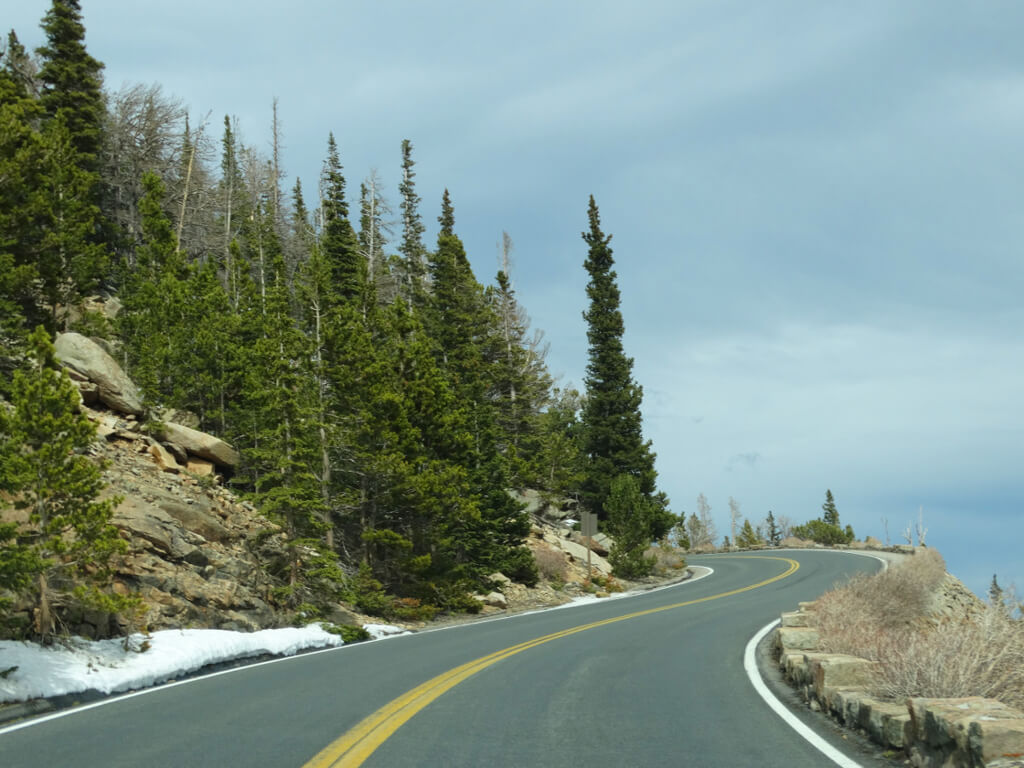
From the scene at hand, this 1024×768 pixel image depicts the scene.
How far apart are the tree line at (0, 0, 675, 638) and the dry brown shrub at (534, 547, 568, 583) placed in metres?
2.14

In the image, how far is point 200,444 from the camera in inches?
1089

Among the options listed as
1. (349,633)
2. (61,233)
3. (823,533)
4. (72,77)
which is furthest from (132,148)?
(823,533)

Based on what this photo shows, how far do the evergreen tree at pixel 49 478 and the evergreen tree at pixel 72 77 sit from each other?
3465 cm

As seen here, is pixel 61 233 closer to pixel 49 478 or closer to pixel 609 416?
pixel 49 478

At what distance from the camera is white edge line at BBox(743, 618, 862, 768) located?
6266mm

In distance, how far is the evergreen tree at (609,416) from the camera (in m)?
54.8

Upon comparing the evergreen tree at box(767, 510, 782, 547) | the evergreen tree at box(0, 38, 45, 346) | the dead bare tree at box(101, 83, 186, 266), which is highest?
the dead bare tree at box(101, 83, 186, 266)

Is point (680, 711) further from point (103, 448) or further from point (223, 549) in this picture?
point (103, 448)

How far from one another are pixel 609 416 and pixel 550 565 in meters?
20.6

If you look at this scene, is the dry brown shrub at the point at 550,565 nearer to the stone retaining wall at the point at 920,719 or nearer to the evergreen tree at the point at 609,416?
the evergreen tree at the point at 609,416

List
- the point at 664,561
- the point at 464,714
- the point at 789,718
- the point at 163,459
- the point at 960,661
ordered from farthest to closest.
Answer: the point at 664,561
the point at 163,459
the point at 464,714
the point at 789,718
the point at 960,661

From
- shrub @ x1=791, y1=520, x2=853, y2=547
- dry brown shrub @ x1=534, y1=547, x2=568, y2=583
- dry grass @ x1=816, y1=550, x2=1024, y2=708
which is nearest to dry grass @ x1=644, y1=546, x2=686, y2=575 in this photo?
dry brown shrub @ x1=534, y1=547, x2=568, y2=583

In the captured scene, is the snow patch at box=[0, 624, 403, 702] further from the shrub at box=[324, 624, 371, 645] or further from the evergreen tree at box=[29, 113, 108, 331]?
the evergreen tree at box=[29, 113, 108, 331]

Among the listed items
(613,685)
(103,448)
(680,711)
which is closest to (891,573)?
(613,685)
